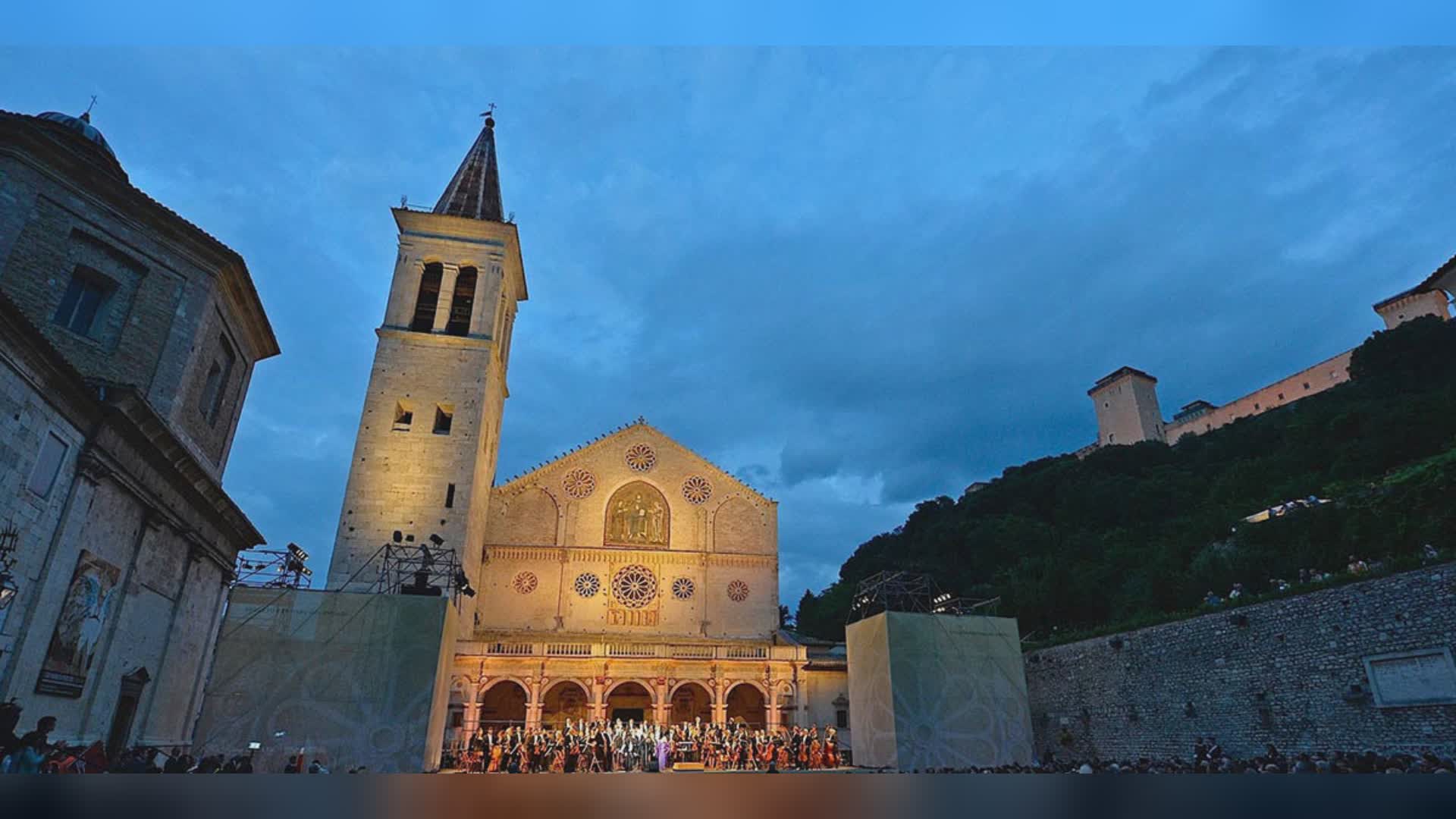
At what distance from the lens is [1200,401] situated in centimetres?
5981

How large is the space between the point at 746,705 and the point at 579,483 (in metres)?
11.0

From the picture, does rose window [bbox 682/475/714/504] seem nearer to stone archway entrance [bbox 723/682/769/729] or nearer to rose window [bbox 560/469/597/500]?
rose window [bbox 560/469/597/500]

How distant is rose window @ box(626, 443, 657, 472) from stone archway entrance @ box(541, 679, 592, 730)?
8805mm

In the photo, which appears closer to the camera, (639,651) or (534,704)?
(534,704)

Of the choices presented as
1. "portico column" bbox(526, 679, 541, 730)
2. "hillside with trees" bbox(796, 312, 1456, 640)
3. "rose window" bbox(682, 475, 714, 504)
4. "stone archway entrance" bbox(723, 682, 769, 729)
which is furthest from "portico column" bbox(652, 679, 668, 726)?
"hillside with trees" bbox(796, 312, 1456, 640)

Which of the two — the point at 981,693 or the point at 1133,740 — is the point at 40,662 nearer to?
the point at 981,693

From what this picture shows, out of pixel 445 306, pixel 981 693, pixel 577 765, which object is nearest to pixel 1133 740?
pixel 981 693

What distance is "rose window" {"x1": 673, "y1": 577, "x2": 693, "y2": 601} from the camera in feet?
91.6

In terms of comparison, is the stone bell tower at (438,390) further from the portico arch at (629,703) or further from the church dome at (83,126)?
the church dome at (83,126)

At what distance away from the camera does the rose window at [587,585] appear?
89.6 feet

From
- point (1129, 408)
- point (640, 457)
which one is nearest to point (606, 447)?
point (640, 457)

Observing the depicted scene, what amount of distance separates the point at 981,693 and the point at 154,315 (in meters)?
18.3

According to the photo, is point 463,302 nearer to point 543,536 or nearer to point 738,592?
point 543,536

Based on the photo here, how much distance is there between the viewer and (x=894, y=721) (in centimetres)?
1579
